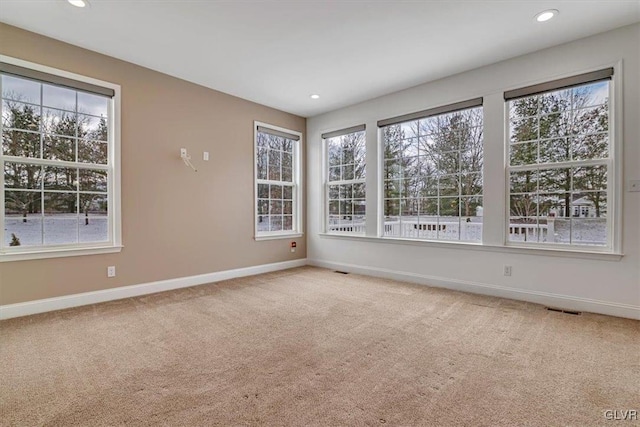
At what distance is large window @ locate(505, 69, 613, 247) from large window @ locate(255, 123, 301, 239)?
343cm

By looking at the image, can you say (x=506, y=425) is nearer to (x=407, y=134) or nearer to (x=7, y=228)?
(x=407, y=134)

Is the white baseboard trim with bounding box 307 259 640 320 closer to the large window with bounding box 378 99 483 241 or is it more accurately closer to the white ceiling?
the large window with bounding box 378 99 483 241

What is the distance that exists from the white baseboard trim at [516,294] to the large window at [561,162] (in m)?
0.59

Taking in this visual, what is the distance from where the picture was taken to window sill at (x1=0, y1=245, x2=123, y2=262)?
2.90 metres

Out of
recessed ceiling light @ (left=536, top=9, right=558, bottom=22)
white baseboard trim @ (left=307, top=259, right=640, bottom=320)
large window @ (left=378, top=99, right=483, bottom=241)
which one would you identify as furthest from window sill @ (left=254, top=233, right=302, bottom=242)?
recessed ceiling light @ (left=536, top=9, right=558, bottom=22)

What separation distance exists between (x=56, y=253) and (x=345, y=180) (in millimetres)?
3970

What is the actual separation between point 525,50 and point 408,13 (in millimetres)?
1610

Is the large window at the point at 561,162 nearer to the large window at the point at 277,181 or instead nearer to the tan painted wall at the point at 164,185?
the large window at the point at 277,181

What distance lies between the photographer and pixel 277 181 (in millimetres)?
5355

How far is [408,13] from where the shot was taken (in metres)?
2.69

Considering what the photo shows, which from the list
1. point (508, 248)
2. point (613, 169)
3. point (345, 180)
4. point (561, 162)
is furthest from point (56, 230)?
point (613, 169)

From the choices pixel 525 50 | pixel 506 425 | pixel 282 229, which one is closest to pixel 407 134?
pixel 525 50

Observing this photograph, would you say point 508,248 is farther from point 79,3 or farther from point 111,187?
point 79,3

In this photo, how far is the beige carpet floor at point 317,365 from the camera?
62.4 inches
